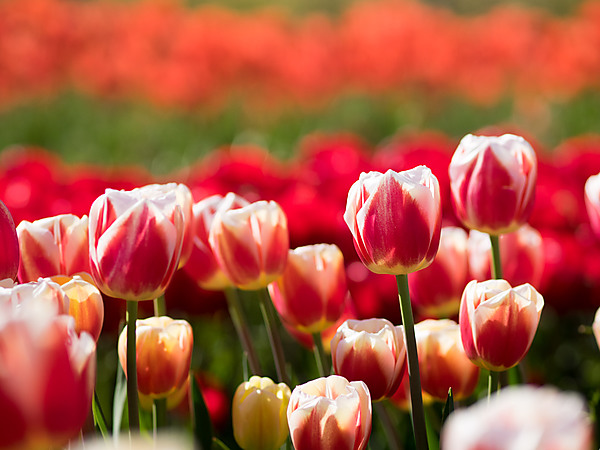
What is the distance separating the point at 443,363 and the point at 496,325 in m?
0.08

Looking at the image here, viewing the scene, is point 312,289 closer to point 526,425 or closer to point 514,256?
point 514,256

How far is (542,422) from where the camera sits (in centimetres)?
28

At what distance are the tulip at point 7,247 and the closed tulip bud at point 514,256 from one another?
436 millimetres

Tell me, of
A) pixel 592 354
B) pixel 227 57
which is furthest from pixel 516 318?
pixel 227 57

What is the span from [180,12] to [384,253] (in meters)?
3.49

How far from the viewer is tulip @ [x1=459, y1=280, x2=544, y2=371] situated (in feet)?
1.70

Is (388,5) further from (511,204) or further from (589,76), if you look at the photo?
(511,204)

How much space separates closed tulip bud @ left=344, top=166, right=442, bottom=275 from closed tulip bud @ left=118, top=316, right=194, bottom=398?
164 millimetres

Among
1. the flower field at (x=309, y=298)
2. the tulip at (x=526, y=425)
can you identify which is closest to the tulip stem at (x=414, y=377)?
the flower field at (x=309, y=298)

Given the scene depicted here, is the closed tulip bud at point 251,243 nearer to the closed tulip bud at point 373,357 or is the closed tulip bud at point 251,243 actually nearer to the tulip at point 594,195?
the closed tulip bud at point 373,357

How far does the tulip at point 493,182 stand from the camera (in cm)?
61

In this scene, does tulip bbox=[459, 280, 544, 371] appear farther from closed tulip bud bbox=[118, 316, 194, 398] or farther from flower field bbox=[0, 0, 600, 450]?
closed tulip bud bbox=[118, 316, 194, 398]

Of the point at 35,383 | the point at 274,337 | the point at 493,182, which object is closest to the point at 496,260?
the point at 493,182

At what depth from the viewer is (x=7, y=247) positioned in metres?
0.52
